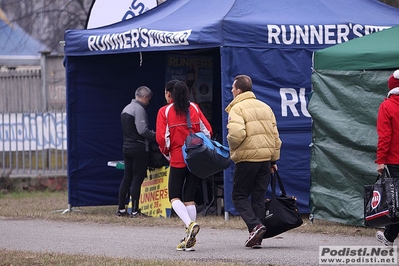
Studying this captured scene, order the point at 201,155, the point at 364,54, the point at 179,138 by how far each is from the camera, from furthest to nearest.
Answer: the point at 364,54 < the point at 179,138 < the point at 201,155

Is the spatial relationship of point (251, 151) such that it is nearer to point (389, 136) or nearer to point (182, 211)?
point (182, 211)

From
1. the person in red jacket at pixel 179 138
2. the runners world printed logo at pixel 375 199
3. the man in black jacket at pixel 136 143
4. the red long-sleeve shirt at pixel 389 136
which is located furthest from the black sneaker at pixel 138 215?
the red long-sleeve shirt at pixel 389 136

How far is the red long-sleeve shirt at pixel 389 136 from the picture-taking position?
8.75m

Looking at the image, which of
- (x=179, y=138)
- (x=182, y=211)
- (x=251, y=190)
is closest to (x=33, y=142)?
(x=179, y=138)

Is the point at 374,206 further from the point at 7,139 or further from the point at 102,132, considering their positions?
the point at 7,139

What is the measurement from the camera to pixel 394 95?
8.89 metres

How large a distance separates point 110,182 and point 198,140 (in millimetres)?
5142

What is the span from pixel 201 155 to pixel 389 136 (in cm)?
190

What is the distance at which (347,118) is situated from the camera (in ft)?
35.9

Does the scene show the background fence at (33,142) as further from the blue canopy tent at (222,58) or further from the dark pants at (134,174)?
the dark pants at (134,174)

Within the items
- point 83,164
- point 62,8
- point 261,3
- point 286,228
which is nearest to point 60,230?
point 83,164

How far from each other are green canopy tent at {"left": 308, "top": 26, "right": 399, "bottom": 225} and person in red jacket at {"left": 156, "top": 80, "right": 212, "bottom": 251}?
201 cm

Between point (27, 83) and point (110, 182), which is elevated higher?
point (27, 83)

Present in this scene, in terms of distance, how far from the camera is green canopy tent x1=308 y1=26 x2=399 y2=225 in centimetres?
1057
